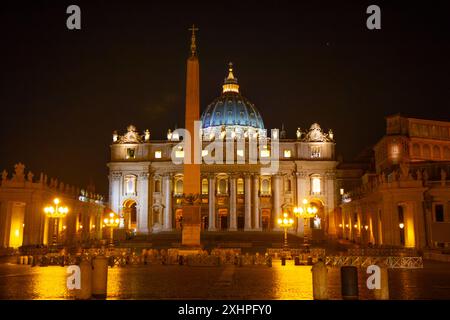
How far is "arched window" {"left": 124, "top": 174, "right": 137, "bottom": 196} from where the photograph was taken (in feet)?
274

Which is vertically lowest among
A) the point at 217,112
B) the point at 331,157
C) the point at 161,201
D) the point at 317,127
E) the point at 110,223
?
the point at 110,223

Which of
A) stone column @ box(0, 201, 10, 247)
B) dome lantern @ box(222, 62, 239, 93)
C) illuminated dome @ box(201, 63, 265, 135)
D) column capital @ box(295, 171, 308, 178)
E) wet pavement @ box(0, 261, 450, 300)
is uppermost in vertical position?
dome lantern @ box(222, 62, 239, 93)

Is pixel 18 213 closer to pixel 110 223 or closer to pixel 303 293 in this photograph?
pixel 110 223

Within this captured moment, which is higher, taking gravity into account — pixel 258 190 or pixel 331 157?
pixel 331 157

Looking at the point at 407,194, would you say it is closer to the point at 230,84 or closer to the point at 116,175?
the point at 116,175

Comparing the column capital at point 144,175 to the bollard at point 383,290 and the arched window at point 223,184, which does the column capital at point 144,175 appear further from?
the bollard at point 383,290

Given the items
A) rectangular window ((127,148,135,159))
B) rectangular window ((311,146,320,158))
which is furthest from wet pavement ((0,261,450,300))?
rectangular window ((127,148,135,159))

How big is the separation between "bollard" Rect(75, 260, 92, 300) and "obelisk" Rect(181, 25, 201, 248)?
14740 millimetres

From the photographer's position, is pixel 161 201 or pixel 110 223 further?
pixel 161 201

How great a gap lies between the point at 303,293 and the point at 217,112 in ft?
324

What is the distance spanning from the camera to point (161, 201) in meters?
82.6

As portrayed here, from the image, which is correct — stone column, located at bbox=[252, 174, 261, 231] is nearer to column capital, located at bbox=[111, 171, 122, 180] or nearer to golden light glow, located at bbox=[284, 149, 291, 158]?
golden light glow, located at bbox=[284, 149, 291, 158]
